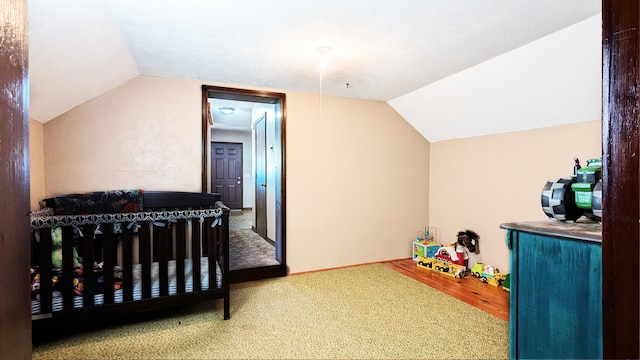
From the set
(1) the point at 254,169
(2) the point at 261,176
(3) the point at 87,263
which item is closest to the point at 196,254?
(3) the point at 87,263

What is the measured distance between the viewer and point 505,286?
9.39ft

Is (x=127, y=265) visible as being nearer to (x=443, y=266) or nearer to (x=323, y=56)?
(x=323, y=56)

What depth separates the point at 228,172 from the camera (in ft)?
26.4

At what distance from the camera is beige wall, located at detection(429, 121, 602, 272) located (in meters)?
2.60

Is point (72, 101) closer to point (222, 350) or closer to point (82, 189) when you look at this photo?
point (82, 189)

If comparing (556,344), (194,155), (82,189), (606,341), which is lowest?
(556,344)

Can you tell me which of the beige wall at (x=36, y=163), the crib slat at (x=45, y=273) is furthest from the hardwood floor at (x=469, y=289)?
the beige wall at (x=36, y=163)

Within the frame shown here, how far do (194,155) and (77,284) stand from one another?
4.56 feet

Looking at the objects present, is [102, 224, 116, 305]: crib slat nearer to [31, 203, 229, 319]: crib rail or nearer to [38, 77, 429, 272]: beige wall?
[31, 203, 229, 319]: crib rail

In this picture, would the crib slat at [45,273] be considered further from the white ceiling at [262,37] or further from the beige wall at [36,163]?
the white ceiling at [262,37]

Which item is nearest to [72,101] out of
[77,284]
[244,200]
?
[77,284]

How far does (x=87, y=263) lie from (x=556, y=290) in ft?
8.85

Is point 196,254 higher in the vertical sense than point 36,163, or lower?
lower

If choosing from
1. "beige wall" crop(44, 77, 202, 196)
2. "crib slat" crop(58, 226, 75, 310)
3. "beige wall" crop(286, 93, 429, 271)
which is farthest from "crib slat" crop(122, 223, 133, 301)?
"beige wall" crop(286, 93, 429, 271)
